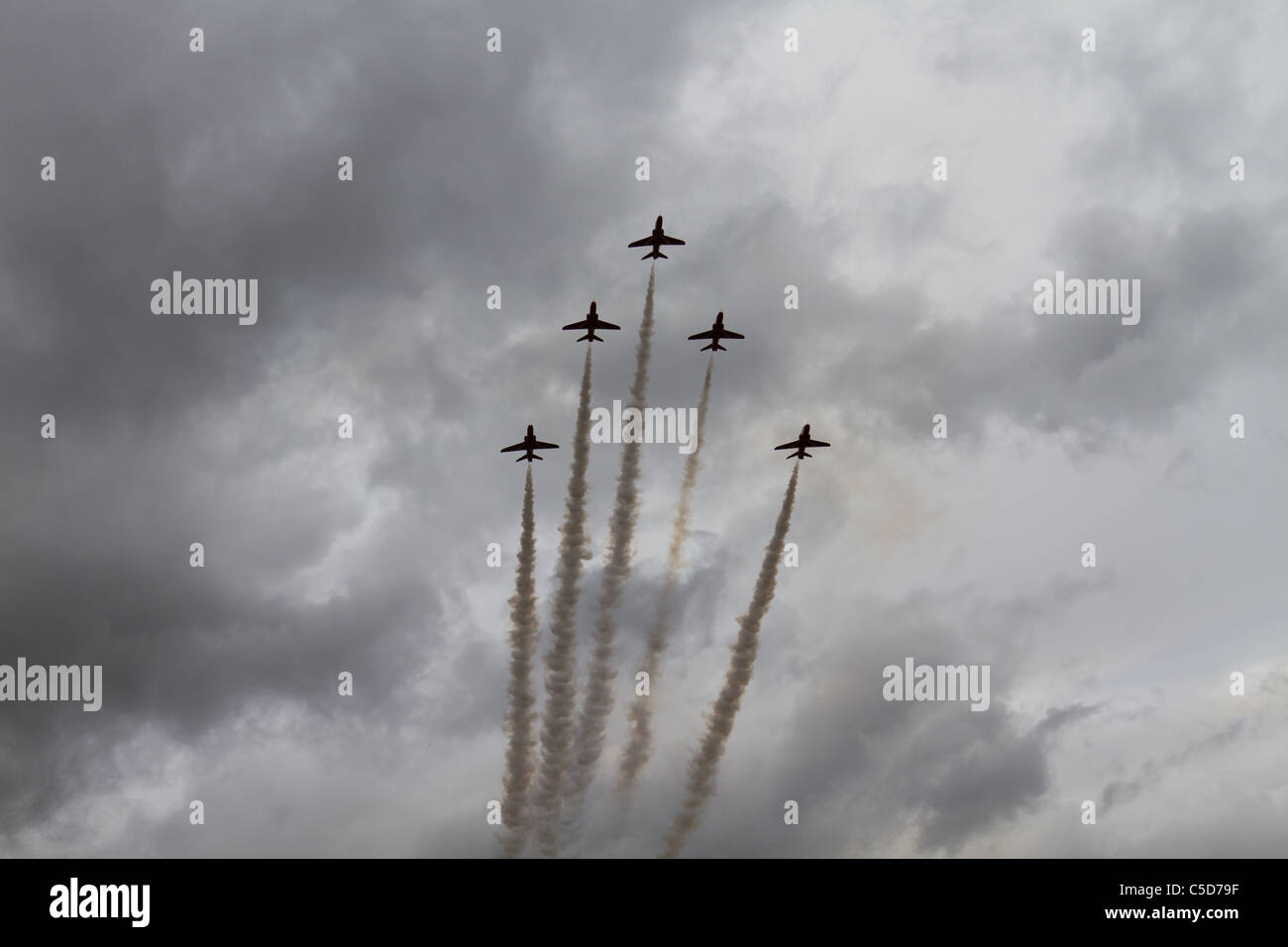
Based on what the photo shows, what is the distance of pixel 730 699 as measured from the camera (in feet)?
536

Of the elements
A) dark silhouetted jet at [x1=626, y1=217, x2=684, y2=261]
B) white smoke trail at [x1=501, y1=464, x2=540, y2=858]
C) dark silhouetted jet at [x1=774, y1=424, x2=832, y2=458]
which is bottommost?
white smoke trail at [x1=501, y1=464, x2=540, y2=858]

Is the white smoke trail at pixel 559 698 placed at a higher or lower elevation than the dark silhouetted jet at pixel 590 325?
lower

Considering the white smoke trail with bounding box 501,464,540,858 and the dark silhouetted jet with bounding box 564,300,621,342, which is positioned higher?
the dark silhouetted jet with bounding box 564,300,621,342

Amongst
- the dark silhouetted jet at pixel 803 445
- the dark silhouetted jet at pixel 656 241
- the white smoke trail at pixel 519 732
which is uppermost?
the dark silhouetted jet at pixel 656 241

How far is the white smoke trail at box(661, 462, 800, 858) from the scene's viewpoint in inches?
6284

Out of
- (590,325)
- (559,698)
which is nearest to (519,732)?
(559,698)

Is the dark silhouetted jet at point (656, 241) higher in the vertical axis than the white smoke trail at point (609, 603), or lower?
higher

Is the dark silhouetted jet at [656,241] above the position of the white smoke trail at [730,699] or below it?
above

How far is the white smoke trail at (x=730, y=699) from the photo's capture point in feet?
524

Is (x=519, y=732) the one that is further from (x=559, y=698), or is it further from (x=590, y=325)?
(x=590, y=325)
